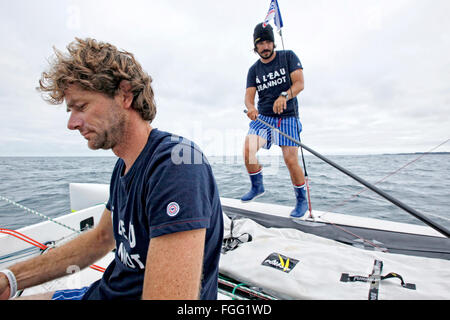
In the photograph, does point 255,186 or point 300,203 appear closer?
point 300,203

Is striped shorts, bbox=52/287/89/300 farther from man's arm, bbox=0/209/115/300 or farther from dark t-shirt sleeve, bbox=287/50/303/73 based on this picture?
dark t-shirt sleeve, bbox=287/50/303/73

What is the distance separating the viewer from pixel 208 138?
2.56 m

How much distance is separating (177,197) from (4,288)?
3.11 ft

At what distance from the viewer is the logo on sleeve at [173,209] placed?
607 mm

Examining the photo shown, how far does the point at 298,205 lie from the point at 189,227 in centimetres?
214

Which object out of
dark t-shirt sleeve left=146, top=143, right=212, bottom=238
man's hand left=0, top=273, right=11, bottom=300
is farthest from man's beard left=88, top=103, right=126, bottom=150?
man's hand left=0, top=273, right=11, bottom=300

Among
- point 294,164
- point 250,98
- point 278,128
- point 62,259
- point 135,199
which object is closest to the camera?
point 135,199

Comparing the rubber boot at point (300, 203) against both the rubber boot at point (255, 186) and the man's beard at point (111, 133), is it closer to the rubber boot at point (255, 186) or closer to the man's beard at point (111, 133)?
the rubber boot at point (255, 186)

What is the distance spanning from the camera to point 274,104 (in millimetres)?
2377

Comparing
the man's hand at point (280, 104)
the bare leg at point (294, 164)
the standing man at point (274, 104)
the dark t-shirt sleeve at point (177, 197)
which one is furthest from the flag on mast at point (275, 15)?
the dark t-shirt sleeve at point (177, 197)

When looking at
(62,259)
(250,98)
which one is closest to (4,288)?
(62,259)

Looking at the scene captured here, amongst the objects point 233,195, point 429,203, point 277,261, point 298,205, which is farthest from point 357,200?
point 277,261

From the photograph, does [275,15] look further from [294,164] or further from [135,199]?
[135,199]

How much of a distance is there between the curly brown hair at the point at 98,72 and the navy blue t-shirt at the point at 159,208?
0.22 m
